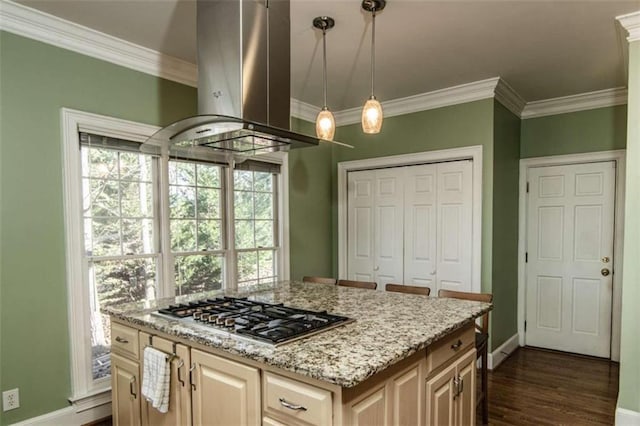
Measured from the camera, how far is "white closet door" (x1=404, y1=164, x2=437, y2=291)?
4039 mm

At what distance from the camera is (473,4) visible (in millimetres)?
2307

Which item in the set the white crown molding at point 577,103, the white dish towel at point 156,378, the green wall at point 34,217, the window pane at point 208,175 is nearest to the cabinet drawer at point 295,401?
the white dish towel at point 156,378

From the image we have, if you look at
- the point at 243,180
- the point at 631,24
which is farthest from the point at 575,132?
the point at 243,180

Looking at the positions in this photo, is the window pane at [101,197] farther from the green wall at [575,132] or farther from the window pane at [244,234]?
the green wall at [575,132]

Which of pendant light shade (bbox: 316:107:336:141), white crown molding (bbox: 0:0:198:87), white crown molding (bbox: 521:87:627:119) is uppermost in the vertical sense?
white crown molding (bbox: 0:0:198:87)

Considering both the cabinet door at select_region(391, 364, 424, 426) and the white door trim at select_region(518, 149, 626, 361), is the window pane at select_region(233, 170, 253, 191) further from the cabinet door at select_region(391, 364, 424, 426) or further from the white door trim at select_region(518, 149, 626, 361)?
the white door trim at select_region(518, 149, 626, 361)

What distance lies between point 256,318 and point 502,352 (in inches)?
125

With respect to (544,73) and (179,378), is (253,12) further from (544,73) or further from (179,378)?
(544,73)

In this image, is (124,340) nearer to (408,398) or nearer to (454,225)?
(408,398)

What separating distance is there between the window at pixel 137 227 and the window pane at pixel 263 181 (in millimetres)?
28

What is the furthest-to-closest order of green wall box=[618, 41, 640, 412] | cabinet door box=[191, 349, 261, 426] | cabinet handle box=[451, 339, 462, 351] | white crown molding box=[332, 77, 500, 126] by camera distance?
white crown molding box=[332, 77, 500, 126]
green wall box=[618, 41, 640, 412]
cabinet handle box=[451, 339, 462, 351]
cabinet door box=[191, 349, 261, 426]

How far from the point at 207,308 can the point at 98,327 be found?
46.8 inches

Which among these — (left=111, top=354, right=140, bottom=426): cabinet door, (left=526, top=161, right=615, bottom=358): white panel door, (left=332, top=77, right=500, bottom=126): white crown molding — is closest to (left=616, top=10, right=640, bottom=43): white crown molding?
(left=332, top=77, right=500, bottom=126): white crown molding

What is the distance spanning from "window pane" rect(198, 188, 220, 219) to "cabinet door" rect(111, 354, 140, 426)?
57.7 inches
